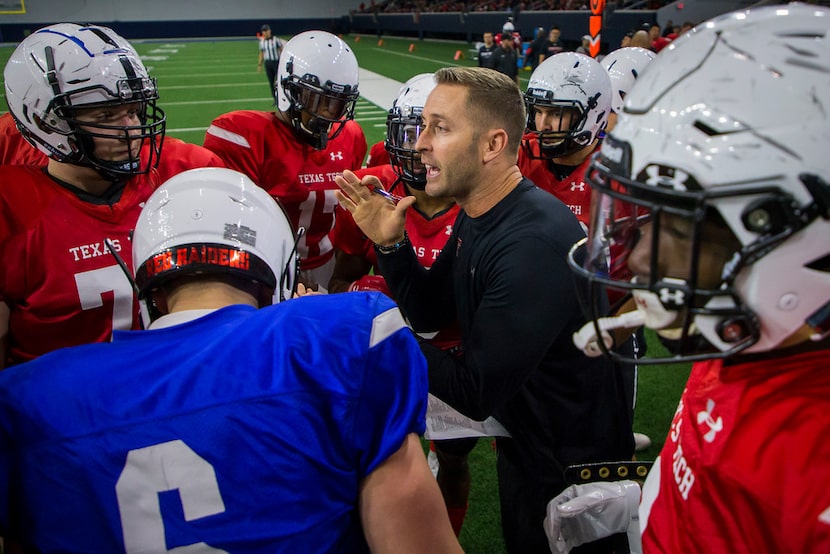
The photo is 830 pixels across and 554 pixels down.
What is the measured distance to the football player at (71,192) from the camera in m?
2.21

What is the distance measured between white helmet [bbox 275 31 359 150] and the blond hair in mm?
1656

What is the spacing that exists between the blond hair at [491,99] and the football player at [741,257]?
37.3 inches

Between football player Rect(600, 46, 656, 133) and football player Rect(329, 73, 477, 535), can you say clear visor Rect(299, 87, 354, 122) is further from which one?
football player Rect(600, 46, 656, 133)

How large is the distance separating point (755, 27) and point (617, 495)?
4.44ft

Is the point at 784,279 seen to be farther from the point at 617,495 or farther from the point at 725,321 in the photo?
the point at 617,495

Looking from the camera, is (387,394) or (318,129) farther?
(318,129)

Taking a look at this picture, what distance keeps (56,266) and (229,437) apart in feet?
4.79

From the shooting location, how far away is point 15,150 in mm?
3408

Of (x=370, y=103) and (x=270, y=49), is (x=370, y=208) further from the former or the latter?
(x=270, y=49)

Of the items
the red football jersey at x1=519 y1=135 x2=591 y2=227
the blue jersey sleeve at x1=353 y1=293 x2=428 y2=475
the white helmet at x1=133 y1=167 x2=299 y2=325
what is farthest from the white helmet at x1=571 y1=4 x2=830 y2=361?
the red football jersey at x1=519 y1=135 x2=591 y2=227

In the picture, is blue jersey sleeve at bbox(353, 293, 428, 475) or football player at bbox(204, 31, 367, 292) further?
football player at bbox(204, 31, 367, 292)

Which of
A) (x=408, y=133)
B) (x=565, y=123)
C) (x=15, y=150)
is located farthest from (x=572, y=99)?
(x=15, y=150)

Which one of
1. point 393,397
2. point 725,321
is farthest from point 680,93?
point 393,397

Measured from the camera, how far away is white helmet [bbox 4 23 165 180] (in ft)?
7.66
